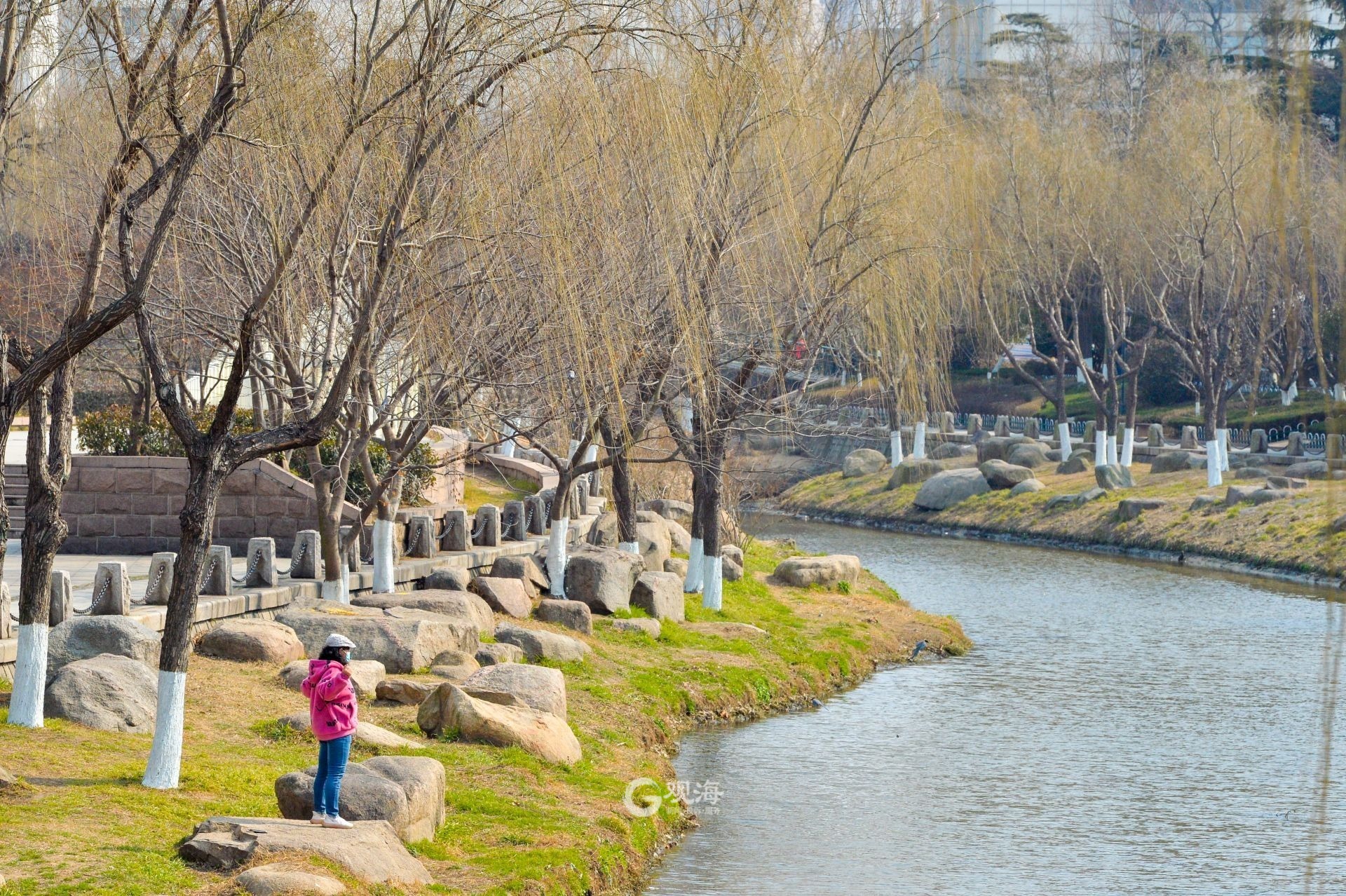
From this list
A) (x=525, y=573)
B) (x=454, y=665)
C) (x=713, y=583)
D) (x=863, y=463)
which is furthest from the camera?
(x=863, y=463)

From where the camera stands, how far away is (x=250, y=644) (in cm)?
1502

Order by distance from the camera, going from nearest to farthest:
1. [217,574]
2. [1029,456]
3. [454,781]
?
[454,781], [217,574], [1029,456]

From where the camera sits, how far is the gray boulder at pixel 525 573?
20516mm

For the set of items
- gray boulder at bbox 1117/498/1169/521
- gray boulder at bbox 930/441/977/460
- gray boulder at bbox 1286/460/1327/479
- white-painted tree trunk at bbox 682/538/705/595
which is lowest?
white-painted tree trunk at bbox 682/538/705/595

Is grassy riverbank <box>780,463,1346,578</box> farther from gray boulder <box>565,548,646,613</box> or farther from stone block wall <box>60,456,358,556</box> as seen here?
stone block wall <box>60,456,358,556</box>

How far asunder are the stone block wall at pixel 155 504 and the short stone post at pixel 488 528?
2250mm

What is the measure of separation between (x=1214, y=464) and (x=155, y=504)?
26852 millimetres

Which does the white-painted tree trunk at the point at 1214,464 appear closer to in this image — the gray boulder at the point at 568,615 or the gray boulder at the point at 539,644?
the gray boulder at the point at 568,615

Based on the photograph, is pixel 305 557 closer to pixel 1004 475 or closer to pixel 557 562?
pixel 557 562

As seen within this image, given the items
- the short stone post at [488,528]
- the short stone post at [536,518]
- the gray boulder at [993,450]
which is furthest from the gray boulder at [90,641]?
the gray boulder at [993,450]

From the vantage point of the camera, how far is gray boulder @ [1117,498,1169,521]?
37594 millimetres

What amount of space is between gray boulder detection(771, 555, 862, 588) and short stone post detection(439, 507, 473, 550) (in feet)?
25.4

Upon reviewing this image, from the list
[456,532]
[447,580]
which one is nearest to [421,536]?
[456,532]

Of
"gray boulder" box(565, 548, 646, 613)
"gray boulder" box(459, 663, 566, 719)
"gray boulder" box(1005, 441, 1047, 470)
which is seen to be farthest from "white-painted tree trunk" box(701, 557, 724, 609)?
"gray boulder" box(1005, 441, 1047, 470)
